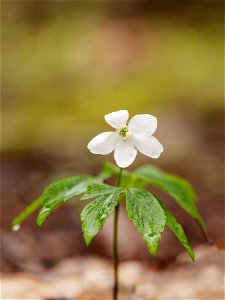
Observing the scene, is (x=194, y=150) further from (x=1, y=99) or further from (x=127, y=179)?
(x=1, y=99)

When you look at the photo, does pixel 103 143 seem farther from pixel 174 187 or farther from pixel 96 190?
pixel 174 187

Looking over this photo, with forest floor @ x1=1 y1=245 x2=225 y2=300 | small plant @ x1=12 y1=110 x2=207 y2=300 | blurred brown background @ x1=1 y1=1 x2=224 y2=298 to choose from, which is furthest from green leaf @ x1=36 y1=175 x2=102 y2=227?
blurred brown background @ x1=1 y1=1 x2=224 y2=298

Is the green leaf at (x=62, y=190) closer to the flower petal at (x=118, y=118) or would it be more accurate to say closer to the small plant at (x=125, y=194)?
the small plant at (x=125, y=194)

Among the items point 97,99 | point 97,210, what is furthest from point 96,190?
point 97,99

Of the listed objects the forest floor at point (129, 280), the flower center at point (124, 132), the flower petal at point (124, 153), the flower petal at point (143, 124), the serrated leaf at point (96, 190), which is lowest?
the forest floor at point (129, 280)

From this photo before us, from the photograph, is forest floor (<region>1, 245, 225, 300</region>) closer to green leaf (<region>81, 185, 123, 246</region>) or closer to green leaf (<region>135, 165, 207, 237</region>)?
green leaf (<region>135, 165, 207, 237</region>)

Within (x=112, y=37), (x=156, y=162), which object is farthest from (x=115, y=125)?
(x=112, y=37)

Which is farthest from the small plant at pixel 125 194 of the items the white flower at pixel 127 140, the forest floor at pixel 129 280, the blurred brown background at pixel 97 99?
the blurred brown background at pixel 97 99
